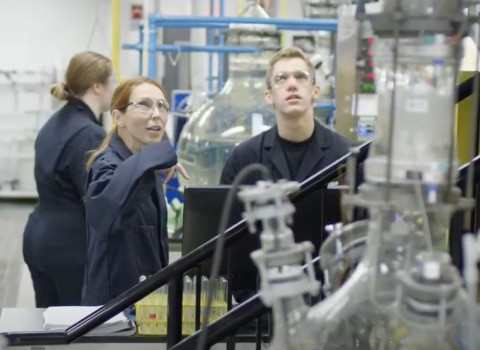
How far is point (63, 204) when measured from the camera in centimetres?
325

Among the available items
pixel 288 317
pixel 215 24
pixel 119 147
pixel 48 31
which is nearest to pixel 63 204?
pixel 119 147

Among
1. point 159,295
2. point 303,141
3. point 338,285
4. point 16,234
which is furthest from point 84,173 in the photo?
point 16,234

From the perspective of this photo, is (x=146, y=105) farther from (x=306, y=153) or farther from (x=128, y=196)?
(x=306, y=153)

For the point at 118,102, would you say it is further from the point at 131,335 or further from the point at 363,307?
the point at 363,307

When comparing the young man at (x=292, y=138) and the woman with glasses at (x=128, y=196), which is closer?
the woman with glasses at (x=128, y=196)

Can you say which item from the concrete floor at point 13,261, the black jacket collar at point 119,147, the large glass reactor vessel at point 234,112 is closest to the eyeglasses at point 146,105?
the black jacket collar at point 119,147

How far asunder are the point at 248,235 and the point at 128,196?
1.33ft

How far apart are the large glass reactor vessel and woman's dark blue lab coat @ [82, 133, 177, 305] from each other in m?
1.90

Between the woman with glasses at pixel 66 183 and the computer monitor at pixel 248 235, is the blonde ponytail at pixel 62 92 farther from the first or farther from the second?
the computer monitor at pixel 248 235

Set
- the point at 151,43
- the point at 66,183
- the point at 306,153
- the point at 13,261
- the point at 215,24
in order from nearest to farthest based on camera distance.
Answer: the point at 306,153 < the point at 66,183 < the point at 151,43 < the point at 215,24 < the point at 13,261

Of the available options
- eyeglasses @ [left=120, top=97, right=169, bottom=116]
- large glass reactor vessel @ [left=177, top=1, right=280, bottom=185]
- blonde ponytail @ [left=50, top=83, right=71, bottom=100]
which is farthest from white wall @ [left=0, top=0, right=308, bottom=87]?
eyeglasses @ [left=120, top=97, right=169, bottom=116]

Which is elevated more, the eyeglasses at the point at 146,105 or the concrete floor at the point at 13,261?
the eyeglasses at the point at 146,105

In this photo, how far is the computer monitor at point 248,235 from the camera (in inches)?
85.4

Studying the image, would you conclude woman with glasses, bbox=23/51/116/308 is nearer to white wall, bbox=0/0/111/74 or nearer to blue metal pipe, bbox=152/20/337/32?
blue metal pipe, bbox=152/20/337/32
